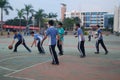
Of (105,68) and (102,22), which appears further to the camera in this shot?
(102,22)

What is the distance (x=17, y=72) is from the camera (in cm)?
1048

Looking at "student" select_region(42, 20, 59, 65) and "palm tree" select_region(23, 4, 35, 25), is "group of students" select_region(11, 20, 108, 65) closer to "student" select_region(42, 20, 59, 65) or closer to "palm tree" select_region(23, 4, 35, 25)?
"student" select_region(42, 20, 59, 65)

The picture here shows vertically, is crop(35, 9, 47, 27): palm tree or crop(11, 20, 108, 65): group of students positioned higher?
crop(35, 9, 47, 27): palm tree

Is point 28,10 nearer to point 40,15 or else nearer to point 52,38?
point 40,15

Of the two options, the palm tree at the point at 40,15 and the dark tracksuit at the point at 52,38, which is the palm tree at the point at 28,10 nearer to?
the palm tree at the point at 40,15

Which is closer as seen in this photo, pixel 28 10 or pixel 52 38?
pixel 52 38

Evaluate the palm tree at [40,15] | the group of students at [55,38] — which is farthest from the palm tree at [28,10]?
the group of students at [55,38]

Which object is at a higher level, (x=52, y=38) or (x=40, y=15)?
(x=40, y=15)

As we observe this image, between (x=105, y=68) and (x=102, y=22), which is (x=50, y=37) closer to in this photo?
(x=105, y=68)

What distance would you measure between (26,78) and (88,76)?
199 cm

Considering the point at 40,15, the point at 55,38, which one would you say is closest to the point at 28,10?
the point at 40,15

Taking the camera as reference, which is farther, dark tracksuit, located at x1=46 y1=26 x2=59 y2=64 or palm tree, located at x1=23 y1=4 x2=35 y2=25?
palm tree, located at x1=23 y1=4 x2=35 y2=25

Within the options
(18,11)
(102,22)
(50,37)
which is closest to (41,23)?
(18,11)

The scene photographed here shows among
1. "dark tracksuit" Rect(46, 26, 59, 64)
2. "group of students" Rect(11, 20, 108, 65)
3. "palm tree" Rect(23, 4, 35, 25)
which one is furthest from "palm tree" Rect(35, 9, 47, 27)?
"dark tracksuit" Rect(46, 26, 59, 64)
